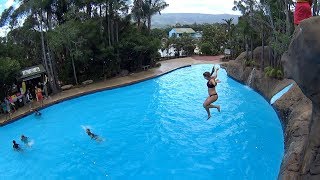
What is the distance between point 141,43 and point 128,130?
11911 mm

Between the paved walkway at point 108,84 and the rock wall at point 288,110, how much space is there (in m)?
5.49

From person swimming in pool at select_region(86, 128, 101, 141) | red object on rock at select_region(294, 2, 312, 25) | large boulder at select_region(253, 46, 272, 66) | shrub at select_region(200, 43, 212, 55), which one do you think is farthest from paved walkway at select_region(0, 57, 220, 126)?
red object on rock at select_region(294, 2, 312, 25)

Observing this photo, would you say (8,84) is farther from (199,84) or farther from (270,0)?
(270,0)

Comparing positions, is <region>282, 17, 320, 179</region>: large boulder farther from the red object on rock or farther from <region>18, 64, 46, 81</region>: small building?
<region>18, 64, 46, 81</region>: small building

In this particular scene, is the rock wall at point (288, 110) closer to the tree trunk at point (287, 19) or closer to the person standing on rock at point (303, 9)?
the tree trunk at point (287, 19)

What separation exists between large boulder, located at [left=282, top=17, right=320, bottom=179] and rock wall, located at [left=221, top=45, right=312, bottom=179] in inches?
24.7

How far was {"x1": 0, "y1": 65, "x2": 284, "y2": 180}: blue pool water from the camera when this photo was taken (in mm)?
11281

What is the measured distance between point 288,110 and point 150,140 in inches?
213

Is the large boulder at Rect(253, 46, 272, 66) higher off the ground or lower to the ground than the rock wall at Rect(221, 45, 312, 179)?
higher

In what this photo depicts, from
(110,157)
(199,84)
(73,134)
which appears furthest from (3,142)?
(199,84)

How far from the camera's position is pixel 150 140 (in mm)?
13750

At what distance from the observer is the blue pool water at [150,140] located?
11.3 m

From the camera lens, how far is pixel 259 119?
49.7 feet

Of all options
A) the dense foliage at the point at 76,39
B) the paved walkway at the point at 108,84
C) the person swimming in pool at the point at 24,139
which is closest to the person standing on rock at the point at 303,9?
the person swimming in pool at the point at 24,139
